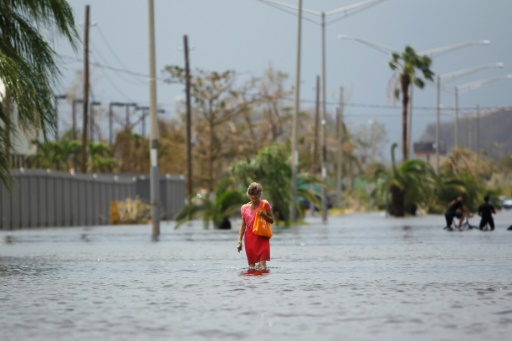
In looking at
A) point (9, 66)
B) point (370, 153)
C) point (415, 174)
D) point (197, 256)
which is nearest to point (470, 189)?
point (415, 174)

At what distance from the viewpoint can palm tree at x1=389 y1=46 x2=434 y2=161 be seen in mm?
79250

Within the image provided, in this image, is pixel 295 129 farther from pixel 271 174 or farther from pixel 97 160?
pixel 97 160

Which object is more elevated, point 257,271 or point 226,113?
point 226,113

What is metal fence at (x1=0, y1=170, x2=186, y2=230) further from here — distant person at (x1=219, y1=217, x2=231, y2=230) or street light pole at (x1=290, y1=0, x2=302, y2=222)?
street light pole at (x1=290, y1=0, x2=302, y2=222)

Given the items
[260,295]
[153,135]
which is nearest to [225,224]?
[153,135]

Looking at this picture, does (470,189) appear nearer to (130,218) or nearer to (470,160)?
(470,160)

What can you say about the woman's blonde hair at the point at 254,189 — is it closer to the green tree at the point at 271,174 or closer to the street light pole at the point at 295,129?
the green tree at the point at 271,174

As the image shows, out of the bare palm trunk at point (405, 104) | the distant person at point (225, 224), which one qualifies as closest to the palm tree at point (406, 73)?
the bare palm trunk at point (405, 104)

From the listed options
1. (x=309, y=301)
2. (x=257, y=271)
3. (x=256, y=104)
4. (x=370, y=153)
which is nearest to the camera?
(x=309, y=301)

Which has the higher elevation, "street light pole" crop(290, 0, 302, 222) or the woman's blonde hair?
"street light pole" crop(290, 0, 302, 222)

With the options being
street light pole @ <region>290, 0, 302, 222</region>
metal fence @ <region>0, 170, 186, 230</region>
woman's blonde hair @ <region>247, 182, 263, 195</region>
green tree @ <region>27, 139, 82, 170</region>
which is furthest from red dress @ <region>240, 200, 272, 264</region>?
green tree @ <region>27, 139, 82, 170</region>

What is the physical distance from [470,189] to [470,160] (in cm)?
1434

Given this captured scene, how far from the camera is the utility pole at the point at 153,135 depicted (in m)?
41.8

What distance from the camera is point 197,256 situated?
27328 millimetres
